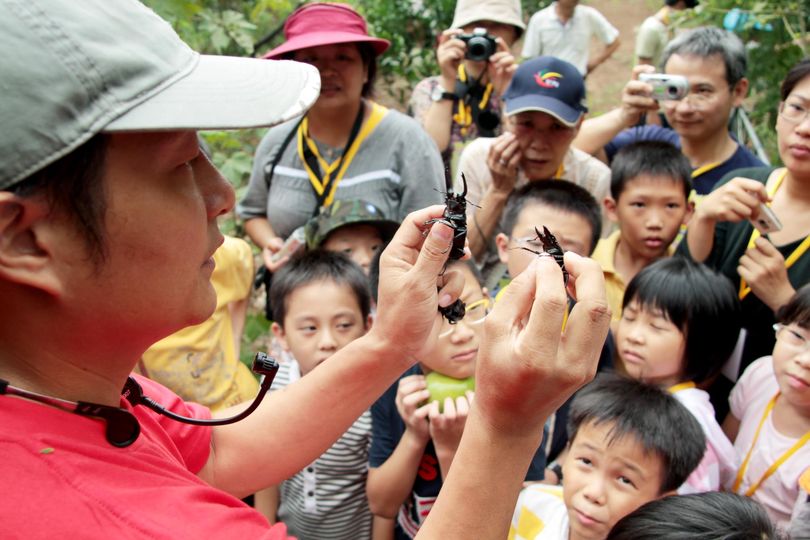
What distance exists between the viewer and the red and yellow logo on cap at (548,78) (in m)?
3.13

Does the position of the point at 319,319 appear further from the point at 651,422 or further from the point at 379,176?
the point at 651,422

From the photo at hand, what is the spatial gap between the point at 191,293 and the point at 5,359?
279 millimetres

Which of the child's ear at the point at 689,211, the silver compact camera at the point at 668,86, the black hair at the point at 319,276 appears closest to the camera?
the black hair at the point at 319,276

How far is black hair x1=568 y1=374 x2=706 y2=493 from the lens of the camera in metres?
1.92

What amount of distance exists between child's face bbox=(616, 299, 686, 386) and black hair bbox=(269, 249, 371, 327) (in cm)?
102

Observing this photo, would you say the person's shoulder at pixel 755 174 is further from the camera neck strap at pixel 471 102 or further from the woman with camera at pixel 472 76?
the camera neck strap at pixel 471 102

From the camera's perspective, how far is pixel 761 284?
2434 mm

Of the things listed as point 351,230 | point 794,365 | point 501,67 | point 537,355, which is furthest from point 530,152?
point 537,355

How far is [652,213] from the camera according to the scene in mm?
2943

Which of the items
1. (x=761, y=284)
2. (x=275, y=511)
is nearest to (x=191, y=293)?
(x=275, y=511)

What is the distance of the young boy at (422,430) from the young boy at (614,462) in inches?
Answer: 9.7

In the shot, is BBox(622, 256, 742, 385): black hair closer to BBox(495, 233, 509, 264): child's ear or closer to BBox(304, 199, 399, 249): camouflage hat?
BBox(495, 233, 509, 264): child's ear

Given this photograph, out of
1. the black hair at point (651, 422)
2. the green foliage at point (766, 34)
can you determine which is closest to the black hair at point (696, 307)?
the black hair at point (651, 422)

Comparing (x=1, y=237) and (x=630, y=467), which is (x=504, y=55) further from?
(x=1, y=237)
